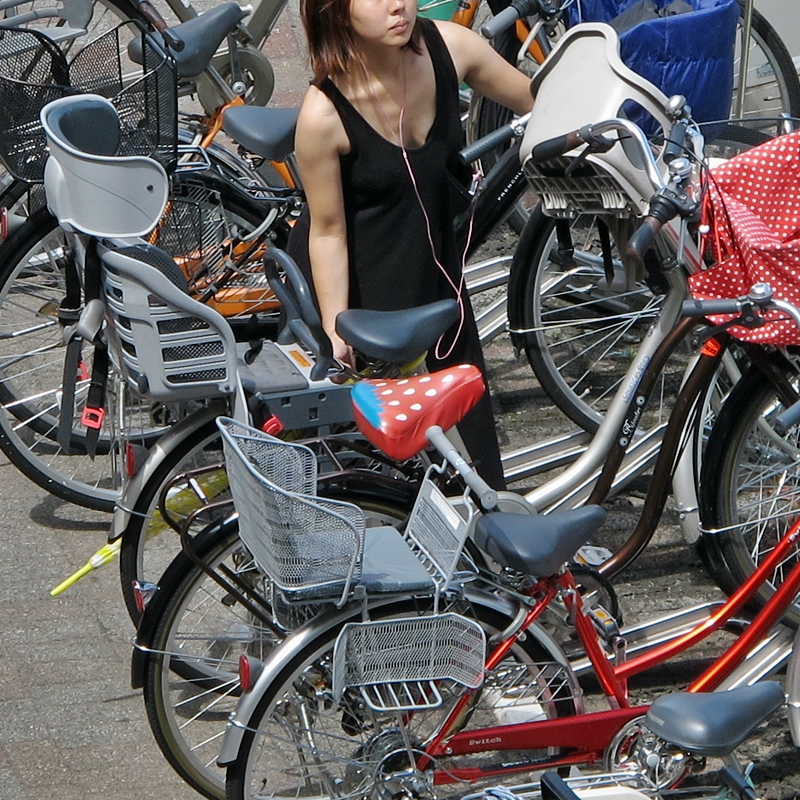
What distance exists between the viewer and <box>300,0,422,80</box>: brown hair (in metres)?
3.07

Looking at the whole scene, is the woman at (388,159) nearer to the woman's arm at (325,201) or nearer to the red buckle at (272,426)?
the woman's arm at (325,201)

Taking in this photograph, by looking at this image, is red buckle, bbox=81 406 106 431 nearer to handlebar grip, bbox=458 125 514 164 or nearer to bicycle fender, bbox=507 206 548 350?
handlebar grip, bbox=458 125 514 164

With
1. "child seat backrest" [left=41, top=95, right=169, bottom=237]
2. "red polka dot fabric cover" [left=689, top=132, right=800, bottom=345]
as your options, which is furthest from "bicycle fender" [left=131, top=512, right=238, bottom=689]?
"red polka dot fabric cover" [left=689, top=132, right=800, bottom=345]

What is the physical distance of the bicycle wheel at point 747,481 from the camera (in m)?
3.38

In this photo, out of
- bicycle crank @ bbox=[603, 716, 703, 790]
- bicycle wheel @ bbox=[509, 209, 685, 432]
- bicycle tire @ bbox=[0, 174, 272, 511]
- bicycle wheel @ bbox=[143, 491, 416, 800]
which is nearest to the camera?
bicycle crank @ bbox=[603, 716, 703, 790]

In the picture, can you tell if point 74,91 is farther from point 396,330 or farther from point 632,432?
point 632,432

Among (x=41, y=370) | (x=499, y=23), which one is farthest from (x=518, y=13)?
(x=41, y=370)

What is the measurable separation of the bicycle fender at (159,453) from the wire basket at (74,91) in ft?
2.61

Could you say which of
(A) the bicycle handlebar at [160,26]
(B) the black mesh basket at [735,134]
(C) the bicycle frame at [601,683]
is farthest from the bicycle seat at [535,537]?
(A) the bicycle handlebar at [160,26]

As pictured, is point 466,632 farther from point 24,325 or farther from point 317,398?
point 24,325

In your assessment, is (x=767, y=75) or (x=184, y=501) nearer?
(x=184, y=501)

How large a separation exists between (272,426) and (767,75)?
336cm

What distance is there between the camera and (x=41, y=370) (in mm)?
4594

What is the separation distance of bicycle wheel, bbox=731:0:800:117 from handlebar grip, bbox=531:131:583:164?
260 cm
